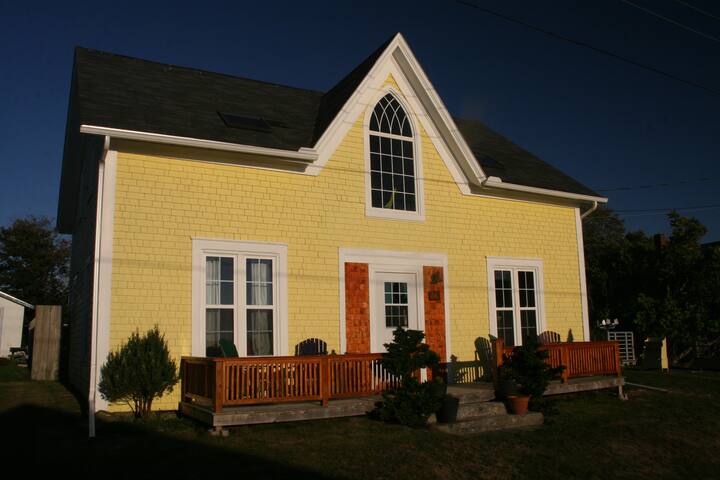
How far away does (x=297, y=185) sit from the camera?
1276 centimetres

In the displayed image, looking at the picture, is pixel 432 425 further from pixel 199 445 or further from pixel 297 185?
pixel 297 185

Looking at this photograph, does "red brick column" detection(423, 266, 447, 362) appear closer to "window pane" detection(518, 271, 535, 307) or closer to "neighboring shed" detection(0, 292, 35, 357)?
"window pane" detection(518, 271, 535, 307)

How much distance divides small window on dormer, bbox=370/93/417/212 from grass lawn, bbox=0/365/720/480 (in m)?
5.18

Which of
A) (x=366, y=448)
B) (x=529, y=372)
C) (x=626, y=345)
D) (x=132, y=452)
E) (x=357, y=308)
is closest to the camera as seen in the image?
(x=132, y=452)

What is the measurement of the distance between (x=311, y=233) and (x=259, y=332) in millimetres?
2164

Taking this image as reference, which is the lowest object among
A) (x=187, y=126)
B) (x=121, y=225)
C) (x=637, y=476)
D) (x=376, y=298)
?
(x=637, y=476)

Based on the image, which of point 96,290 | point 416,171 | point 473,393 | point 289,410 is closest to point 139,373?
point 96,290

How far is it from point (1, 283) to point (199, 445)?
149 feet

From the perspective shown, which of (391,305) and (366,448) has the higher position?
(391,305)

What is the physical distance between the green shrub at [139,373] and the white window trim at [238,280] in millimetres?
659

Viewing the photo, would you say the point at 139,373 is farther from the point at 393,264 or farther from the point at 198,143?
the point at 393,264

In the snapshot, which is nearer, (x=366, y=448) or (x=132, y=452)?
(x=132, y=452)

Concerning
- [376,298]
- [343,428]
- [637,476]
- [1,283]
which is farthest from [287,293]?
[1,283]

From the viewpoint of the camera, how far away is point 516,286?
606 inches
